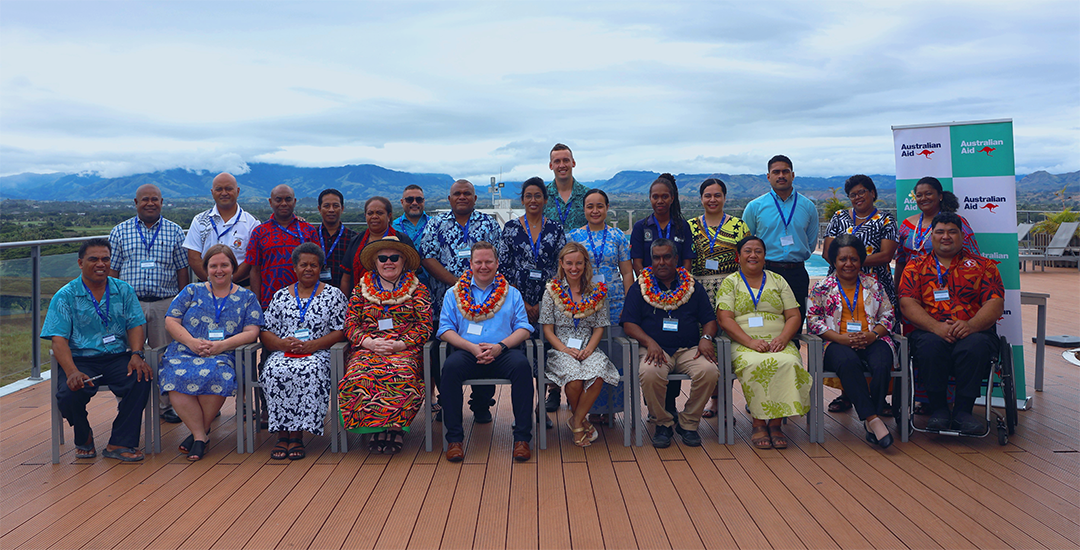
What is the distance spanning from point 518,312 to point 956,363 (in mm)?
2718

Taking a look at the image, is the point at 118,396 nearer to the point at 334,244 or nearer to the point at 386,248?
the point at 334,244

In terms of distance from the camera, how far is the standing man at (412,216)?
4875 millimetres

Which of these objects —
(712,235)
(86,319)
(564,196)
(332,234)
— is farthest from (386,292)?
(712,235)

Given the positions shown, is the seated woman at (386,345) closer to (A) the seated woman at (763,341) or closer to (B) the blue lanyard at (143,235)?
(B) the blue lanyard at (143,235)

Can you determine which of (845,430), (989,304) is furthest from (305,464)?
(989,304)

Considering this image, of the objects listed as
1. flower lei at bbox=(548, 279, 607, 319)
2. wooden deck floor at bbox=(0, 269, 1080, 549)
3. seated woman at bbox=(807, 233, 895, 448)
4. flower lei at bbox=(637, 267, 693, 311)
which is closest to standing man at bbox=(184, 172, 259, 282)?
wooden deck floor at bbox=(0, 269, 1080, 549)

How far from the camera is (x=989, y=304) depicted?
4.01m

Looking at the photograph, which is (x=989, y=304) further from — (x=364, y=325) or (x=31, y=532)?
(x=31, y=532)


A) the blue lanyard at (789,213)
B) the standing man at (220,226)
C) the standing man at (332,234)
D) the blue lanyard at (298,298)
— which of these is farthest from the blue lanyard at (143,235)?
the blue lanyard at (789,213)

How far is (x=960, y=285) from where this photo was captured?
4.08 meters

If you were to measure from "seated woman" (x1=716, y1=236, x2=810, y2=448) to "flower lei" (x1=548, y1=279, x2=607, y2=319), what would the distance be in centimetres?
80

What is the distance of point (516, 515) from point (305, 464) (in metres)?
1.48

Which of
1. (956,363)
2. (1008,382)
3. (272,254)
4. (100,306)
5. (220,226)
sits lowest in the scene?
(1008,382)

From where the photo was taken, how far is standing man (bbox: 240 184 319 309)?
4523mm
